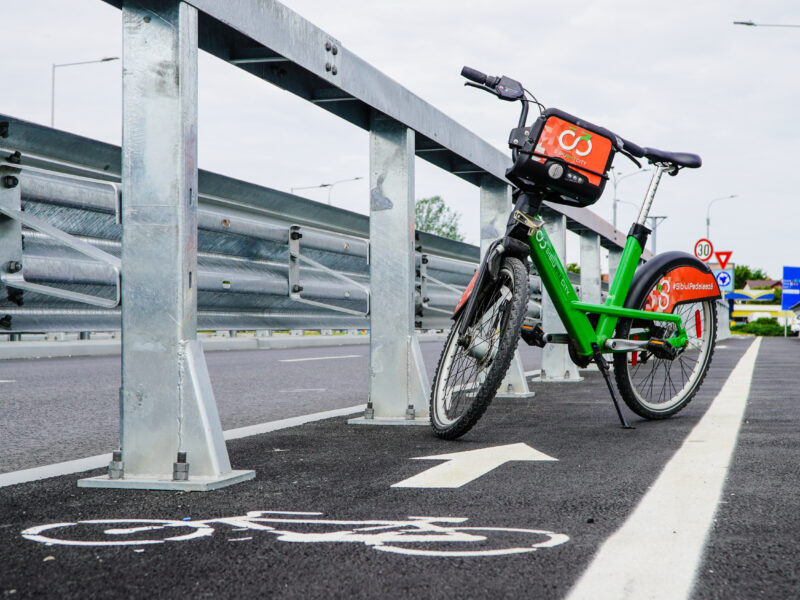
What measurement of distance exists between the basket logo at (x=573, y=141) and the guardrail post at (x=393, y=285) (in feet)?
3.73

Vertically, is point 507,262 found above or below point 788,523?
above

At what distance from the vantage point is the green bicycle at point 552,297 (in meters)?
5.04

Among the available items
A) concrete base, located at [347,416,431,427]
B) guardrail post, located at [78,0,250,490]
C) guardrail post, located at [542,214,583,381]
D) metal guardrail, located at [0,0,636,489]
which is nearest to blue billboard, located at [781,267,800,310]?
guardrail post, located at [542,214,583,381]

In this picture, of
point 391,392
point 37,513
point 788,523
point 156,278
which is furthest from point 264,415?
point 788,523

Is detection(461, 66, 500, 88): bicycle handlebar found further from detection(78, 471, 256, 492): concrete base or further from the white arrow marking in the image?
detection(78, 471, 256, 492): concrete base

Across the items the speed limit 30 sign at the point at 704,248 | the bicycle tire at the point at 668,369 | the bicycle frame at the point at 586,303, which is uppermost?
the speed limit 30 sign at the point at 704,248

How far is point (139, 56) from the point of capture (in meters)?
3.85

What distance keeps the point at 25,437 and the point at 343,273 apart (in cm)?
368

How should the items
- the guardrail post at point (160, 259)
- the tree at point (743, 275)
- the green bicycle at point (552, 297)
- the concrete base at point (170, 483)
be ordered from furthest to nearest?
the tree at point (743, 275), the green bicycle at point (552, 297), the guardrail post at point (160, 259), the concrete base at point (170, 483)

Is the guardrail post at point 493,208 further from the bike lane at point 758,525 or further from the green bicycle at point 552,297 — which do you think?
the bike lane at point 758,525

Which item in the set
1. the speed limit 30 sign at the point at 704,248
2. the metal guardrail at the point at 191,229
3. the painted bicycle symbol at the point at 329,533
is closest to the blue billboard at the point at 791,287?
the speed limit 30 sign at the point at 704,248

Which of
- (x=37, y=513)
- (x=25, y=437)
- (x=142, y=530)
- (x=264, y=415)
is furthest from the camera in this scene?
(x=264, y=415)

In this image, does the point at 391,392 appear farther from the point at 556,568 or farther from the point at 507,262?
the point at 556,568

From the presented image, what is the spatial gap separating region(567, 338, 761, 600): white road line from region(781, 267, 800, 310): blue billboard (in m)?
65.2
